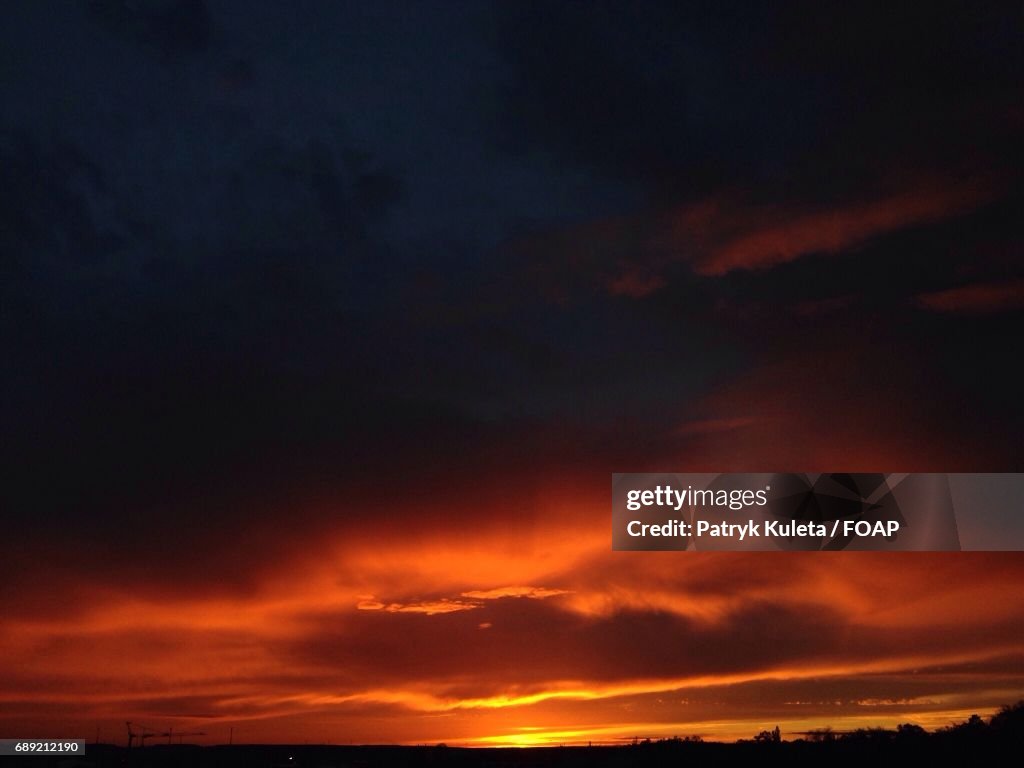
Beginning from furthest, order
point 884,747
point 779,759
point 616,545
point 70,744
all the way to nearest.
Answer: point 779,759 < point 884,747 < point 70,744 < point 616,545

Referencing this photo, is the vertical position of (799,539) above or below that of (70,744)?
above

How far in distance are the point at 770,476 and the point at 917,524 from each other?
28.7 ft

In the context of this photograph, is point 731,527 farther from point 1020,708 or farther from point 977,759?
point 1020,708

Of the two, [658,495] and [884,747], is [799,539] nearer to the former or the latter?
[658,495]

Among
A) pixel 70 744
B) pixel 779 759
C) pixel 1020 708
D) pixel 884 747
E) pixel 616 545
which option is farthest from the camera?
pixel 779 759

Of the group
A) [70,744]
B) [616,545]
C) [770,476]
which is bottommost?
[70,744]

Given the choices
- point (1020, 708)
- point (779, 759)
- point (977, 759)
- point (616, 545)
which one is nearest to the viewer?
point (616, 545)

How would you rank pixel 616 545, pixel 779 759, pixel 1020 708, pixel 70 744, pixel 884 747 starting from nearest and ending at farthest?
pixel 616 545
pixel 70 744
pixel 1020 708
pixel 884 747
pixel 779 759

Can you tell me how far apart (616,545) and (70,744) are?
2188 inches

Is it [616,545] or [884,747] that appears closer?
[616,545]

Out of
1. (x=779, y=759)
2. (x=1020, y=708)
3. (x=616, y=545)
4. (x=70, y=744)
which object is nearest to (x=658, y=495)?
(x=616, y=545)

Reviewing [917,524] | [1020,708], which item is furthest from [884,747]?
[917,524]

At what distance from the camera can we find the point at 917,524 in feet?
197

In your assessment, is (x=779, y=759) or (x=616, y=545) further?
(x=779, y=759)
